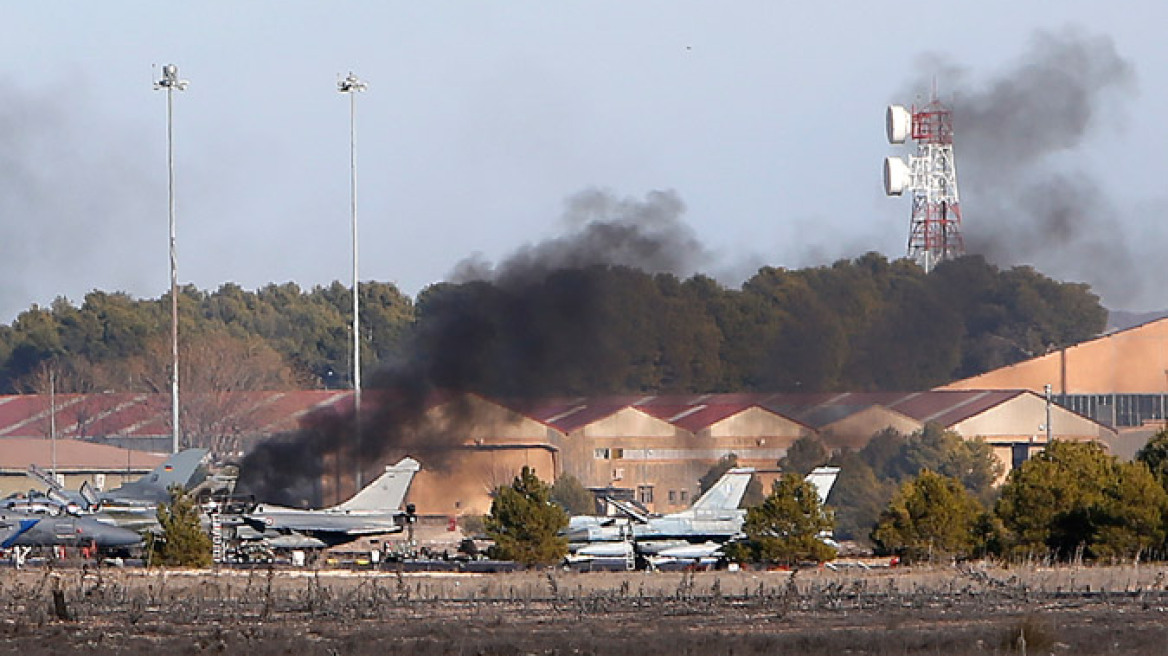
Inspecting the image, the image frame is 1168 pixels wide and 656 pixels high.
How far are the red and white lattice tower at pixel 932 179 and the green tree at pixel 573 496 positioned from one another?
1189 inches

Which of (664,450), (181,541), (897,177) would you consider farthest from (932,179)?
(181,541)

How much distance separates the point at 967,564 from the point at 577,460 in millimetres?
37010

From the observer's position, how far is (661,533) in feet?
219

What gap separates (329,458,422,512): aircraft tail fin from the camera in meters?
74.1

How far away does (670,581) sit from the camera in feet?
160

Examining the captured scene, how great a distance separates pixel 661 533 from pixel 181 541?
56.6 ft

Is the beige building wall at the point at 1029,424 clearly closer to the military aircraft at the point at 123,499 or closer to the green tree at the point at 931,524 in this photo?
the green tree at the point at 931,524

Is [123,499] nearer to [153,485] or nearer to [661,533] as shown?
[153,485]

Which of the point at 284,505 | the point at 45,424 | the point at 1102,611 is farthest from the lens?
the point at 45,424

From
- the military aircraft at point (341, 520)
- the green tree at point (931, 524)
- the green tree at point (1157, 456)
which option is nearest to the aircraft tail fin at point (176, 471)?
the military aircraft at point (341, 520)

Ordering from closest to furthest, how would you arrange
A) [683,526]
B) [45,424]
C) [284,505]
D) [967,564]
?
1. [967,564]
2. [683,526]
3. [284,505]
4. [45,424]

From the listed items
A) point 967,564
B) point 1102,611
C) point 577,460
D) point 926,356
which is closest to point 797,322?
point 926,356

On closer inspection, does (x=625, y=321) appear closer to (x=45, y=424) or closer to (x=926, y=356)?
(x=926, y=356)

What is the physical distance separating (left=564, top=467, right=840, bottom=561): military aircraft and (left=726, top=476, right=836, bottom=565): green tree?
4.36 meters
